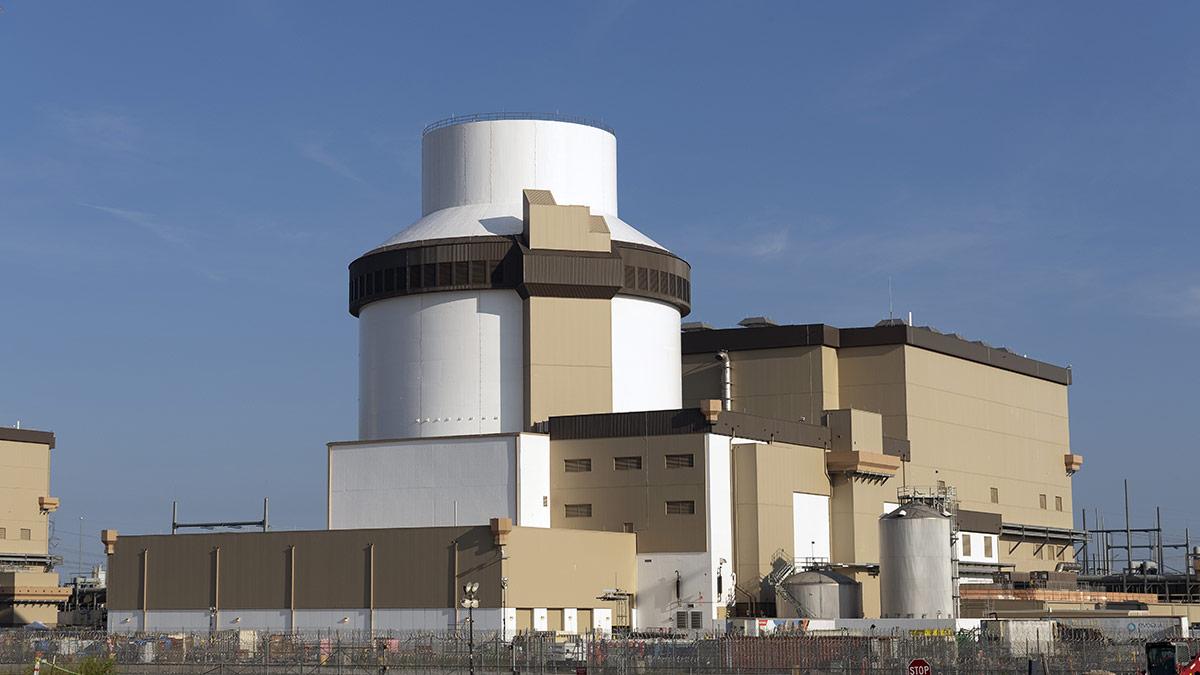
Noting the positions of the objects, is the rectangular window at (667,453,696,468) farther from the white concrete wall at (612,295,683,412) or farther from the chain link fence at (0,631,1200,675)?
the chain link fence at (0,631,1200,675)

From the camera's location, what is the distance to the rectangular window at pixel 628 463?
94875mm

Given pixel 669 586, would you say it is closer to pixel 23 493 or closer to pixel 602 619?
pixel 602 619

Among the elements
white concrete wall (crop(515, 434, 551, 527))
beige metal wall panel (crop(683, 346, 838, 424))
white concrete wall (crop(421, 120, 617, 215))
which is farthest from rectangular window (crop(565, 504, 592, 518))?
A: white concrete wall (crop(421, 120, 617, 215))

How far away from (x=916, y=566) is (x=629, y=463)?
54.7ft

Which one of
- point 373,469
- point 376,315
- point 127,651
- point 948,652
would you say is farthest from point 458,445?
point 948,652

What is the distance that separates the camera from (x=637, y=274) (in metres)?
105

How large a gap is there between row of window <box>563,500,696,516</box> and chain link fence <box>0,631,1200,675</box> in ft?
39.2

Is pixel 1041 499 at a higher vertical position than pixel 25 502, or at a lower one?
lower

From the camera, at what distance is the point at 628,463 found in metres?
95.2

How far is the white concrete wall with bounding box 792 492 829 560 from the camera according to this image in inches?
3866

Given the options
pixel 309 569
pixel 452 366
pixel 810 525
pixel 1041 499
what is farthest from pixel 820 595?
pixel 1041 499

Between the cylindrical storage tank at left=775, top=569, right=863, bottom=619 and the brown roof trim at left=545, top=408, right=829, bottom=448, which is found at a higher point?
the brown roof trim at left=545, top=408, right=829, bottom=448

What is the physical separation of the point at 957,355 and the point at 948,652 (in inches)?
2008

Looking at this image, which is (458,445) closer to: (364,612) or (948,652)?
(364,612)
